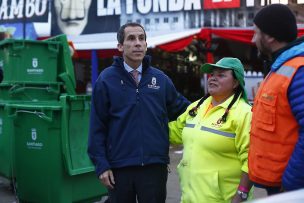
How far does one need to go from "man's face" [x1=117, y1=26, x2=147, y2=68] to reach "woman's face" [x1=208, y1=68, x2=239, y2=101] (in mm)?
507

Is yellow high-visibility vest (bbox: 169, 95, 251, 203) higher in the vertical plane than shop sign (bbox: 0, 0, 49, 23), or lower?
lower

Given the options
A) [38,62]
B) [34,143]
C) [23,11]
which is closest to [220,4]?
[38,62]

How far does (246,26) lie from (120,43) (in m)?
8.69

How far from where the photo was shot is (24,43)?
670 cm

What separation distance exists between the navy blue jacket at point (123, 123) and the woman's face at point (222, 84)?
0.41 meters

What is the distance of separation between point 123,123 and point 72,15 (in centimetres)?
1207

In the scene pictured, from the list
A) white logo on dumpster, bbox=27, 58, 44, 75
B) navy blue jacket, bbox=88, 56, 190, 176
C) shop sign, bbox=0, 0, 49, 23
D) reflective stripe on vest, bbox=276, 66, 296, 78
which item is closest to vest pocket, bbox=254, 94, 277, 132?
reflective stripe on vest, bbox=276, 66, 296, 78

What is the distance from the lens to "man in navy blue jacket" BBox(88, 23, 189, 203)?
307 centimetres

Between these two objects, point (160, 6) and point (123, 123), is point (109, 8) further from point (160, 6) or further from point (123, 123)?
point (123, 123)

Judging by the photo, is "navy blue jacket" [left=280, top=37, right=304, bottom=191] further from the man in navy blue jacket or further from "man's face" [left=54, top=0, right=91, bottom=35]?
"man's face" [left=54, top=0, right=91, bottom=35]

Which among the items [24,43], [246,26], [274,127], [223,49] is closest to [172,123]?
[274,127]

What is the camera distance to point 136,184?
3125mm

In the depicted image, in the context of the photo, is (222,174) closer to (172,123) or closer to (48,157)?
(172,123)

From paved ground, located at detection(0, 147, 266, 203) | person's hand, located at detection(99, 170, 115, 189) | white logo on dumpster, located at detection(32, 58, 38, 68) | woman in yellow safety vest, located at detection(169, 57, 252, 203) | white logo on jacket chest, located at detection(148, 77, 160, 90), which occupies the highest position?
white logo on dumpster, located at detection(32, 58, 38, 68)
